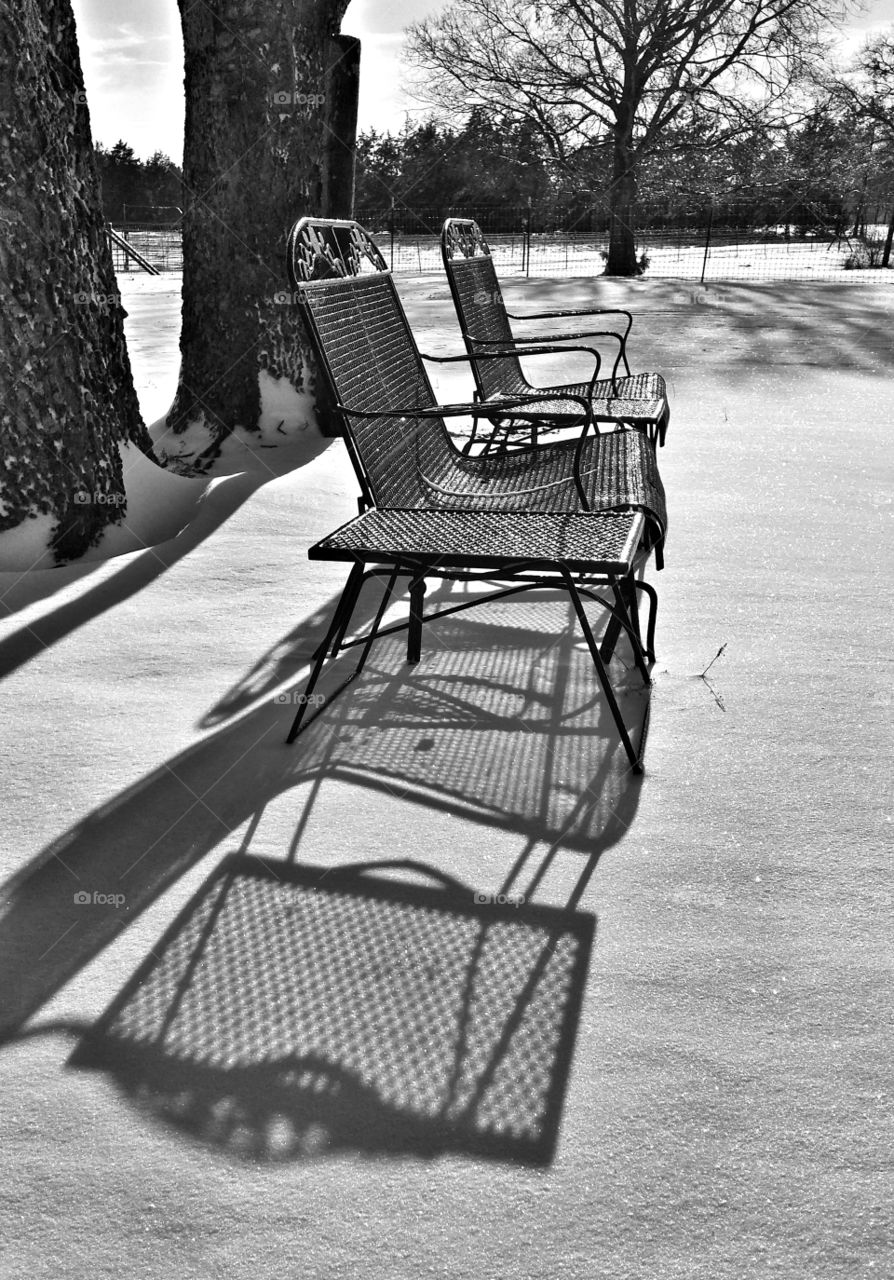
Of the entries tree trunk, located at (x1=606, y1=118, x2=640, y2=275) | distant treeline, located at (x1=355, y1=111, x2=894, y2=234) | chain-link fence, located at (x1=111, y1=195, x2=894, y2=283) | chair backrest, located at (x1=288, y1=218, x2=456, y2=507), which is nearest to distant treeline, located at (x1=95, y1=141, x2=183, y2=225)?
chain-link fence, located at (x1=111, y1=195, x2=894, y2=283)

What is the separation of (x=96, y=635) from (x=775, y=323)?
1145 centimetres

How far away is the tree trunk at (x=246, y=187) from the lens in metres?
Result: 6.33

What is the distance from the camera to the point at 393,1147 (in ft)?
5.97

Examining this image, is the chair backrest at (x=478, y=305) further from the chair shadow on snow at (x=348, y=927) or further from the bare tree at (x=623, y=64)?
the bare tree at (x=623, y=64)

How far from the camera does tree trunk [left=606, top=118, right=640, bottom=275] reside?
79.9 ft

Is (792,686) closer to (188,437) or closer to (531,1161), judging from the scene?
(531,1161)

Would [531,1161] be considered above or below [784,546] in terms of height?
below

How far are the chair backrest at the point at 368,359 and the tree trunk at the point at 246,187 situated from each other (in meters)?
2.50

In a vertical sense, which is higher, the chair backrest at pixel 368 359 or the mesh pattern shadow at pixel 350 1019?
the chair backrest at pixel 368 359

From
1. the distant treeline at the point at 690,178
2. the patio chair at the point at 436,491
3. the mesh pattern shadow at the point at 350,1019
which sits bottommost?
the mesh pattern shadow at the point at 350,1019

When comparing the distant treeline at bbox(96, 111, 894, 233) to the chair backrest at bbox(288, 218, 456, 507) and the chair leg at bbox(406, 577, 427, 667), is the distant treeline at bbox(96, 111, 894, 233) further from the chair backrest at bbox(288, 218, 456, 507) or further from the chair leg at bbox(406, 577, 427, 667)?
the chair leg at bbox(406, 577, 427, 667)

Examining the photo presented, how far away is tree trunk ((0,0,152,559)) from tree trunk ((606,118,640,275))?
69.1 ft

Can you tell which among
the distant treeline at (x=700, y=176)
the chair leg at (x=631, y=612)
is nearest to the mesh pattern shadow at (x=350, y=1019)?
the chair leg at (x=631, y=612)

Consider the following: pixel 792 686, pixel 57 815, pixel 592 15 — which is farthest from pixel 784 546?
pixel 592 15
